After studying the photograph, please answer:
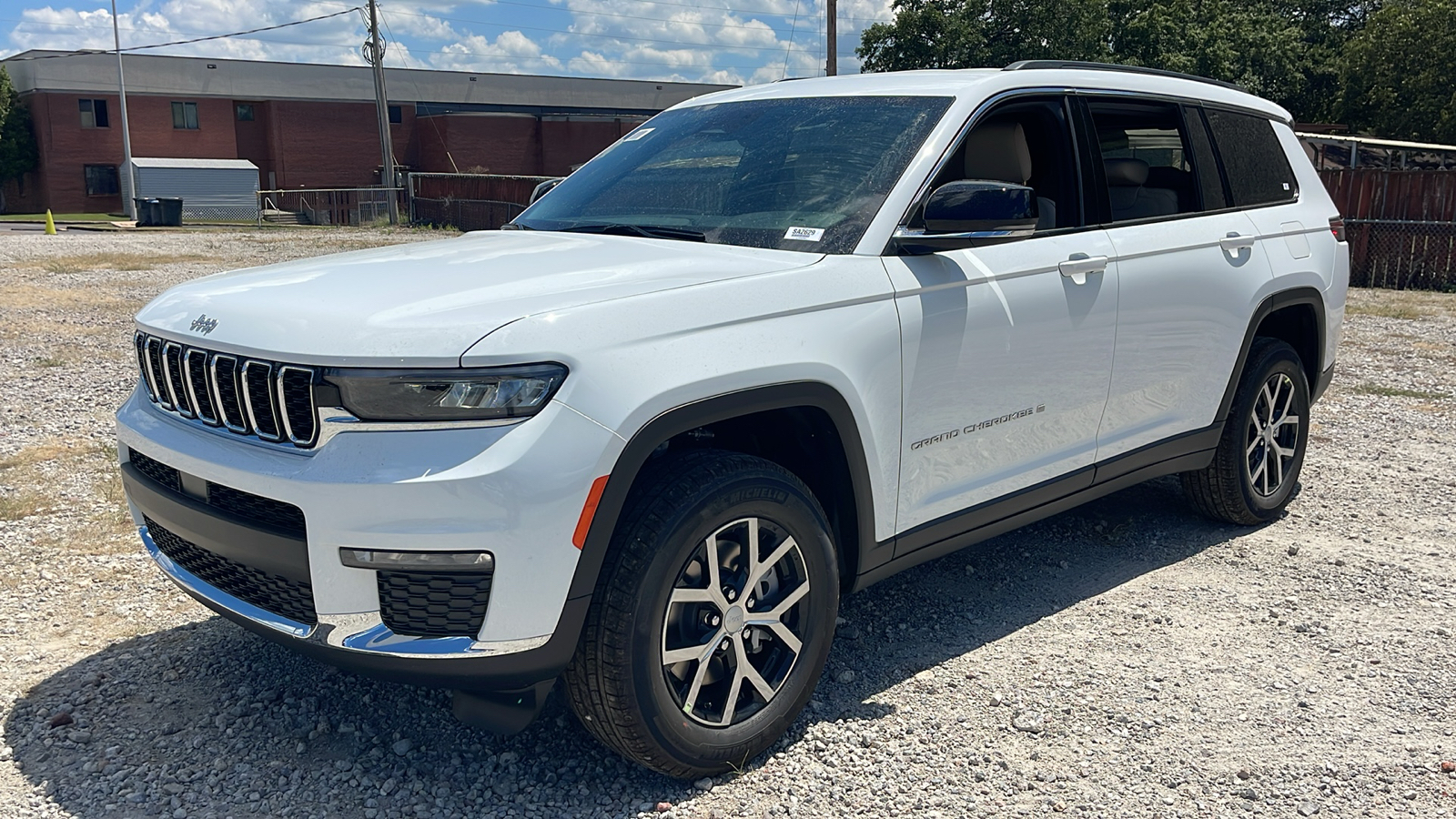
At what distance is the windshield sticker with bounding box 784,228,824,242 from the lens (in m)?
3.62

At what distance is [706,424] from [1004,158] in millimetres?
1788

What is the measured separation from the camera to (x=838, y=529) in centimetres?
361

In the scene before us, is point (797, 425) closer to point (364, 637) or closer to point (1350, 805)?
point (364, 637)

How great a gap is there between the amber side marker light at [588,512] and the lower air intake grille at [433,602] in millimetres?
225

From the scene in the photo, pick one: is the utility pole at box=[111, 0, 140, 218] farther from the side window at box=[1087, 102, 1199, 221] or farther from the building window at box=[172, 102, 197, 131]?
the side window at box=[1087, 102, 1199, 221]

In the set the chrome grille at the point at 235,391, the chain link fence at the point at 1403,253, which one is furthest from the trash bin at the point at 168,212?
the chrome grille at the point at 235,391

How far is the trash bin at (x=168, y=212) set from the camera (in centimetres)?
3581

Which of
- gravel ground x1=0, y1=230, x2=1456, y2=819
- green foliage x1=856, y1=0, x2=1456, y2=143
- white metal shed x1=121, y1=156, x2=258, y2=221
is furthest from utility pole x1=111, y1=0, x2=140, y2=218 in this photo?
gravel ground x1=0, y1=230, x2=1456, y2=819

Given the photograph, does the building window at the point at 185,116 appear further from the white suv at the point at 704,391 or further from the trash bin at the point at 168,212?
the white suv at the point at 704,391

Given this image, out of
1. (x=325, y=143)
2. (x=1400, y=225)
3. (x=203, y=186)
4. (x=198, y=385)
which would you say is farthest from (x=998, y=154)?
(x=325, y=143)

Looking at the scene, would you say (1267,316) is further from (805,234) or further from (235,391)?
(235,391)

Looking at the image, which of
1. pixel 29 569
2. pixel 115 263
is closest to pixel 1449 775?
pixel 29 569

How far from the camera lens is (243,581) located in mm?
3152

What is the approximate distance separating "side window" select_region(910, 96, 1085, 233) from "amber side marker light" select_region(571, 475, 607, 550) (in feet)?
6.43
